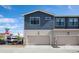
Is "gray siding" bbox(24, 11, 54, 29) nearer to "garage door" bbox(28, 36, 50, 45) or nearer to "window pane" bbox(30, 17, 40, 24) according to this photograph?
"window pane" bbox(30, 17, 40, 24)

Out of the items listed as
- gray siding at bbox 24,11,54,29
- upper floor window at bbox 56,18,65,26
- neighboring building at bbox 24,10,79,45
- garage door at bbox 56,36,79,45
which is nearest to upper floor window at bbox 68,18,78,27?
neighboring building at bbox 24,10,79,45

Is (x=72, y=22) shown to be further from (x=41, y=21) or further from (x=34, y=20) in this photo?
(x=34, y=20)

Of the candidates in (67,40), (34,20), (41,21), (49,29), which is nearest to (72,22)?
(49,29)

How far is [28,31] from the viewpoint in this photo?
3084cm

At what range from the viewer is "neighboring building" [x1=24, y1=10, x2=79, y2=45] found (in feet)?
96.3

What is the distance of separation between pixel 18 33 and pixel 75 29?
803 cm

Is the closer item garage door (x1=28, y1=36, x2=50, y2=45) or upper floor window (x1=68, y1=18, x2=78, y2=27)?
garage door (x1=28, y1=36, x2=50, y2=45)

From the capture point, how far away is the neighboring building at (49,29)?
2936 centimetres

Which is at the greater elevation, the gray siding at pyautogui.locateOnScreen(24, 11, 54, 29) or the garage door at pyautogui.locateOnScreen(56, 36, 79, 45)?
the gray siding at pyautogui.locateOnScreen(24, 11, 54, 29)

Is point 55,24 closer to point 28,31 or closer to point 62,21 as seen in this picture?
point 62,21

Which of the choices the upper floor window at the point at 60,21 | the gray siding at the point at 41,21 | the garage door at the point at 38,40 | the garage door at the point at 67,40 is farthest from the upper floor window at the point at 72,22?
the garage door at the point at 38,40

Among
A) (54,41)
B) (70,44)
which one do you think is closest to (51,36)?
(54,41)

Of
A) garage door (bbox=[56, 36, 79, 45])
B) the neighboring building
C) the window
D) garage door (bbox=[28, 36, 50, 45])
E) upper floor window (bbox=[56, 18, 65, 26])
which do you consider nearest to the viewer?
garage door (bbox=[56, 36, 79, 45])

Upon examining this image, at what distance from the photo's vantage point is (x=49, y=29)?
31266 mm
